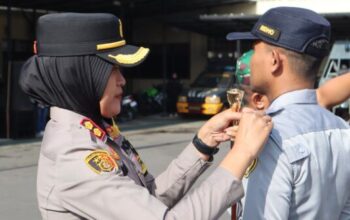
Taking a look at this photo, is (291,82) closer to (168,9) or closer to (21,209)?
(21,209)

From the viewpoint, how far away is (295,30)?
1747 millimetres

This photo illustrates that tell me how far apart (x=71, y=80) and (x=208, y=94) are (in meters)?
16.9

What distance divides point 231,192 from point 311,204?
0.88 ft

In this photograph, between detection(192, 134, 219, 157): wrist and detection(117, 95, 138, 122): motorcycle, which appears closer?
detection(192, 134, 219, 157): wrist

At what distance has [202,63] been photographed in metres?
24.4

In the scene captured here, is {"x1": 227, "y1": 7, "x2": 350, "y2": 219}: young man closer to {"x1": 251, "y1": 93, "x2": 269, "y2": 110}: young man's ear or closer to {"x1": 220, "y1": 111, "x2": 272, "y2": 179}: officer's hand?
{"x1": 220, "y1": 111, "x2": 272, "y2": 179}: officer's hand

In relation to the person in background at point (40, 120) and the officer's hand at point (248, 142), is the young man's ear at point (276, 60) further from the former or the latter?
the person in background at point (40, 120)

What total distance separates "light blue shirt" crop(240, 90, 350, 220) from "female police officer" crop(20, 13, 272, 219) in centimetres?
8

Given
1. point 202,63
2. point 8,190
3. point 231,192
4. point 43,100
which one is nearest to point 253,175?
point 231,192

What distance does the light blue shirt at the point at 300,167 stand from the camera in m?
1.64

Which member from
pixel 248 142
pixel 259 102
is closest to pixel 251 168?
pixel 248 142

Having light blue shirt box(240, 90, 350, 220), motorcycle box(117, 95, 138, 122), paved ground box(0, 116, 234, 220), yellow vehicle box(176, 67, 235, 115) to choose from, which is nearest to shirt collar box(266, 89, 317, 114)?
light blue shirt box(240, 90, 350, 220)

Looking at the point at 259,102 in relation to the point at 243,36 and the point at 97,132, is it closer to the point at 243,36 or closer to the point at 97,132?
the point at 243,36

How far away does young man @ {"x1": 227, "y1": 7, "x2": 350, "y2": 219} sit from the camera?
5.40 ft
